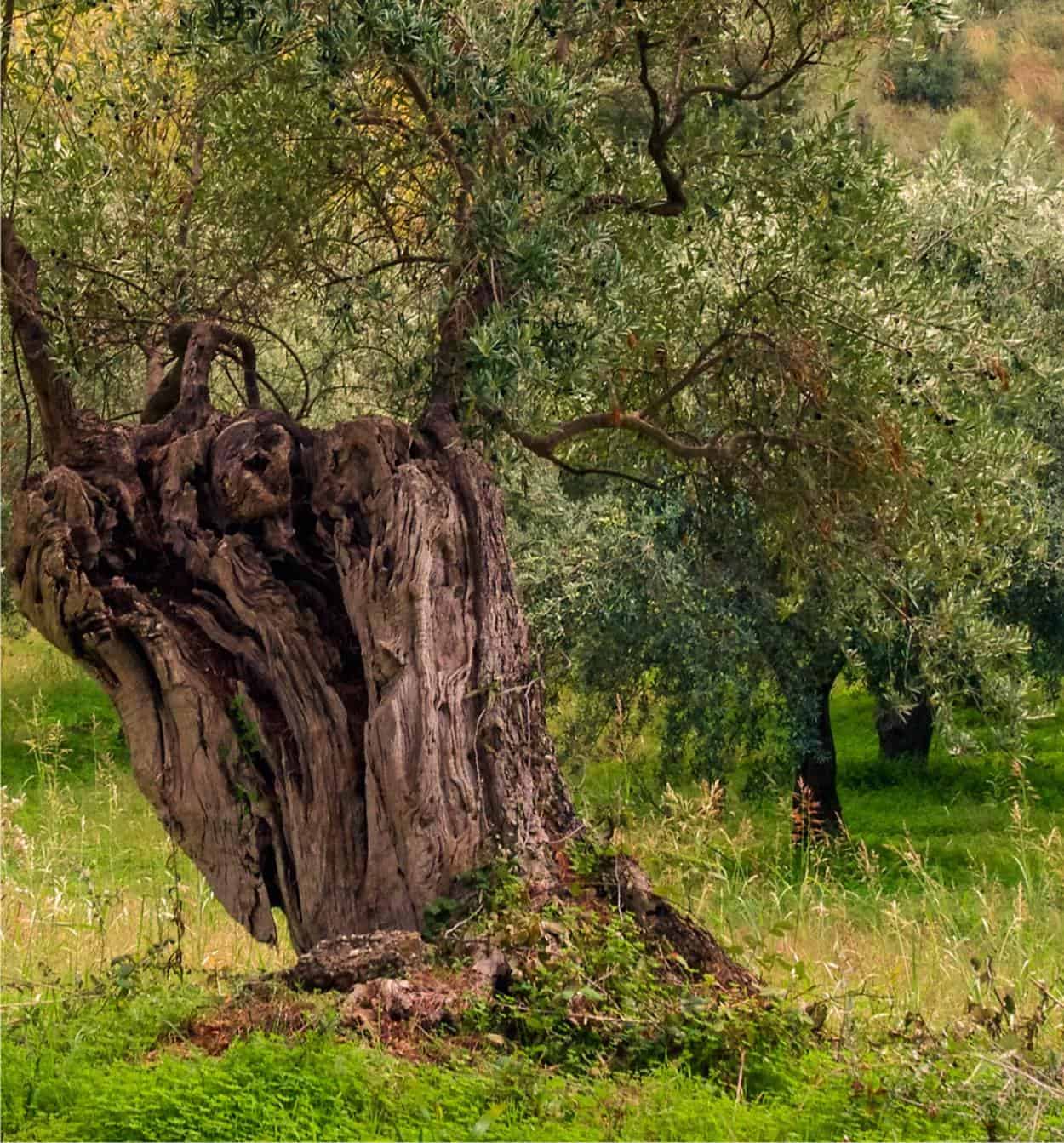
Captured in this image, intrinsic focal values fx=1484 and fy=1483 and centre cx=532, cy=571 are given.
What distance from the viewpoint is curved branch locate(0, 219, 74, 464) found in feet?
28.0

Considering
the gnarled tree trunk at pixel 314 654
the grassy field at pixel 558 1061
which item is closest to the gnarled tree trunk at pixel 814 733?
the grassy field at pixel 558 1061

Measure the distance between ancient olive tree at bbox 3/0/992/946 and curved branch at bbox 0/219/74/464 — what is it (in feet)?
0.07

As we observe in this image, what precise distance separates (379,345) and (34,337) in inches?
83.3

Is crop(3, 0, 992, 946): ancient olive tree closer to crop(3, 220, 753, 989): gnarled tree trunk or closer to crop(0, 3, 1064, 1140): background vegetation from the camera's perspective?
crop(3, 220, 753, 989): gnarled tree trunk

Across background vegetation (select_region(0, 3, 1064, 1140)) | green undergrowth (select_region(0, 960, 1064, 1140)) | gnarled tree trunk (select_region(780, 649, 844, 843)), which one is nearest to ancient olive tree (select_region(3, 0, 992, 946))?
background vegetation (select_region(0, 3, 1064, 1140))

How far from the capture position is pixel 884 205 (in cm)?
855

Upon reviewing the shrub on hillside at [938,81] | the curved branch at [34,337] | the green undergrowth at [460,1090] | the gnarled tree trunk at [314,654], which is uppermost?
the shrub on hillside at [938,81]

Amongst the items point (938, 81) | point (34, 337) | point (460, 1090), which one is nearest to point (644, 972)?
point (460, 1090)

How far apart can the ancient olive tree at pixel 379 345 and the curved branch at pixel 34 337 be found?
20 mm

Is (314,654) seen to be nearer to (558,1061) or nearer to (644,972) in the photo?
(644,972)

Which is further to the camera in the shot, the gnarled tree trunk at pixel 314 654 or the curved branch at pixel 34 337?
the curved branch at pixel 34 337

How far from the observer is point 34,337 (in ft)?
28.5

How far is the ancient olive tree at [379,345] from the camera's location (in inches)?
297

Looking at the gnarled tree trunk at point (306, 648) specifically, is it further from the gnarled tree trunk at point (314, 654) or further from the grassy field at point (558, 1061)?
the grassy field at point (558, 1061)
